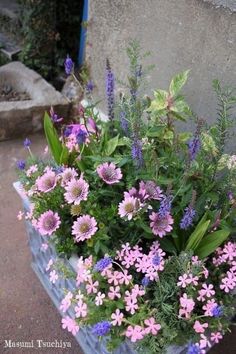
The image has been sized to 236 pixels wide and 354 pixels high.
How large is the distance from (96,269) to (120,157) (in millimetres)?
459

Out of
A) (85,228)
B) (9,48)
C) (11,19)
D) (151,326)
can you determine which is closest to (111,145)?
(85,228)

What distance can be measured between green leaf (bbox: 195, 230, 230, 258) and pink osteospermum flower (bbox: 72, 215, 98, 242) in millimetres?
433

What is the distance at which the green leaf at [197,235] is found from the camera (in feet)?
4.97

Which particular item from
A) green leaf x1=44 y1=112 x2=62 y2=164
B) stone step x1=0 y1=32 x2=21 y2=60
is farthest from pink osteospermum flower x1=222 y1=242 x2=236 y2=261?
stone step x1=0 y1=32 x2=21 y2=60

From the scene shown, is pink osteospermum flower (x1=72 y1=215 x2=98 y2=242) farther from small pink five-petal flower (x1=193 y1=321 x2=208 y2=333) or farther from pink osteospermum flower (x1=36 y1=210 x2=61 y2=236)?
small pink five-petal flower (x1=193 y1=321 x2=208 y2=333)

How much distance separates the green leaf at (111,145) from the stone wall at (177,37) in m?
0.64

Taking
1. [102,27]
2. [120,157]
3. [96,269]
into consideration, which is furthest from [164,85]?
[96,269]

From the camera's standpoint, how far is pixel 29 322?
7.19 ft

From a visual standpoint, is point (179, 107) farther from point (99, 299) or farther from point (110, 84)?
point (99, 299)

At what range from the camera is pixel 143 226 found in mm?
1523

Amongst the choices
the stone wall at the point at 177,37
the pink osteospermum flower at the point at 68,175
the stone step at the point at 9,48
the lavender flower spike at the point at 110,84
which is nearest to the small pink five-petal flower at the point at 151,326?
the pink osteospermum flower at the point at 68,175

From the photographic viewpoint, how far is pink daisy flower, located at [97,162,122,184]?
61.9 inches

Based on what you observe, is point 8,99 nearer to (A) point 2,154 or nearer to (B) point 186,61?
(A) point 2,154

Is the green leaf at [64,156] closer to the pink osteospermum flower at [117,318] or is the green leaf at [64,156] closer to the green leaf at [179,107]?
the green leaf at [179,107]
